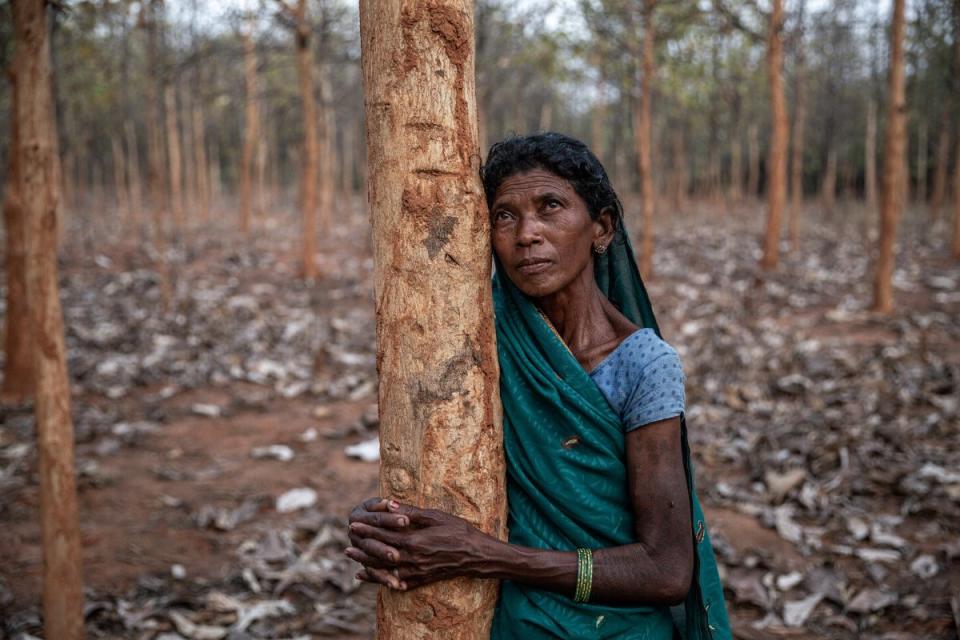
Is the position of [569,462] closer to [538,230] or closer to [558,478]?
[558,478]

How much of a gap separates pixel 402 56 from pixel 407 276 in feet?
1.47

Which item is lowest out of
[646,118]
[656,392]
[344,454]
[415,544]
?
[344,454]

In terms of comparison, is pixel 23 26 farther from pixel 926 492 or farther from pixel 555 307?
pixel 926 492

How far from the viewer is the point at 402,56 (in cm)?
147

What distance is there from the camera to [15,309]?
21.1 ft

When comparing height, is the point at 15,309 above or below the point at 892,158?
below

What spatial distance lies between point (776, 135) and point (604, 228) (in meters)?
9.69

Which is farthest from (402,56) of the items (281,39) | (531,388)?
(281,39)

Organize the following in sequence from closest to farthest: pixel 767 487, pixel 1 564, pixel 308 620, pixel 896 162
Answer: pixel 308 620 → pixel 1 564 → pixel 767 487 → pixel 896 162

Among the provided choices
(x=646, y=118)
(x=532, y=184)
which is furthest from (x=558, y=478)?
(x=646, y=118)

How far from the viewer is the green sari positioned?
1578mm

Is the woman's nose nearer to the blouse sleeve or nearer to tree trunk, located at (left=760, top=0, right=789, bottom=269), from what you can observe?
the blouse sleeve

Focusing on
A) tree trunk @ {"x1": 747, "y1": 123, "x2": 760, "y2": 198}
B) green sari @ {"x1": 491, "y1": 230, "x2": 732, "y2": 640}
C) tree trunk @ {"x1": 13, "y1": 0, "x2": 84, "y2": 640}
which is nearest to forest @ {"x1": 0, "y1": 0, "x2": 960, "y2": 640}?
tree trunk @ {"x1": 13, "y1": 0, "x2": 84, "y2": 640}

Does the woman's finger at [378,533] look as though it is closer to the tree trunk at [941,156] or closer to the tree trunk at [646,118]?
the tree trunk at [646,118]
